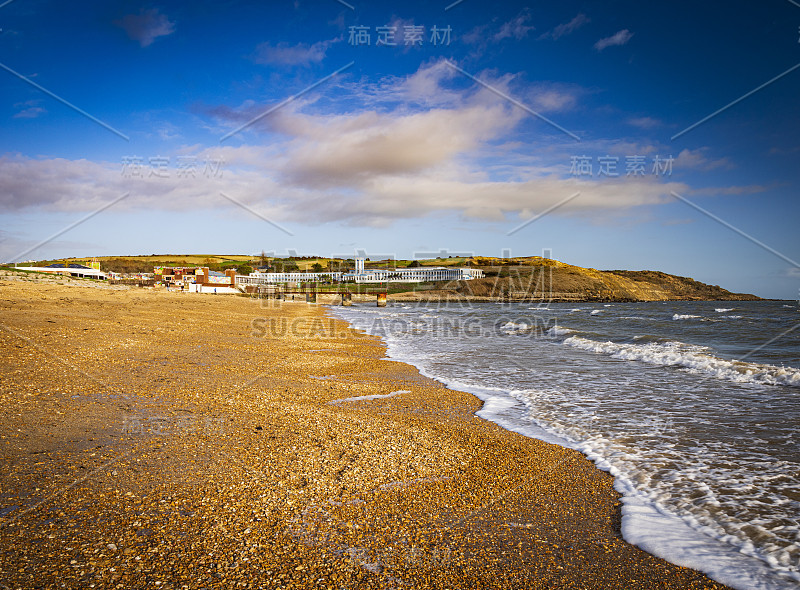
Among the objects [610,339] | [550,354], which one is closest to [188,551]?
[550,354]

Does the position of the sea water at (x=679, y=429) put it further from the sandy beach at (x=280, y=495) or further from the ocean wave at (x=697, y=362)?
the sandy beach at (x=280, y=495)

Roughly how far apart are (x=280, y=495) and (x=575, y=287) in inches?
4893

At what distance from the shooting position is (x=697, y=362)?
15.7 m

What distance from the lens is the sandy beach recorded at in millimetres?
3516

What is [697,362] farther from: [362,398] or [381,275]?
[381,275]

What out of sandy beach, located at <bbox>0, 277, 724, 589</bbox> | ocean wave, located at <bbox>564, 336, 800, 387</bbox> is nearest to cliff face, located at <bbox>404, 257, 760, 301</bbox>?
ocean wave, located at <bbox>564, 336, 800, 387</bbox>

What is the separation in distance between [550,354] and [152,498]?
54.1ft

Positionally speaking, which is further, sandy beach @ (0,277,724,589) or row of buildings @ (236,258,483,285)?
row of buildings @ (236,258,483,285)

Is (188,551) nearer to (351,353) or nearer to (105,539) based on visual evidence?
(105,539)

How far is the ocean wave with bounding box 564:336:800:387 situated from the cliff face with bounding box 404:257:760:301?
89987mm

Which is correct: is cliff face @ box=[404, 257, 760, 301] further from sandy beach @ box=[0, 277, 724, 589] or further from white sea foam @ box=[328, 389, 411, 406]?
sandy beach @ box=[0, 277, 724, 589]

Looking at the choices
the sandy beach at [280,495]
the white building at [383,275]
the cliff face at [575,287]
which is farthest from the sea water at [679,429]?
the white building at [383,275]

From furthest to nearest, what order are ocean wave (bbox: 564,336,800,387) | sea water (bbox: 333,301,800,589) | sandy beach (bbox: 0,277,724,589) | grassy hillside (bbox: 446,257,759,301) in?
grassy hillside (bbox: 446,257,759,301)
ocean wave (bbox: 564,336,800,387)
sea water (bbox: 333,301,800,589)
sandy beach (bbox: 0,277,724,589)

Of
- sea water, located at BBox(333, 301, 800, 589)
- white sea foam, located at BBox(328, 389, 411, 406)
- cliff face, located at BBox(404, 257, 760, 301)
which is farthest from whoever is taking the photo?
cliff face, located at BBox(404, 257, 760, 301)
